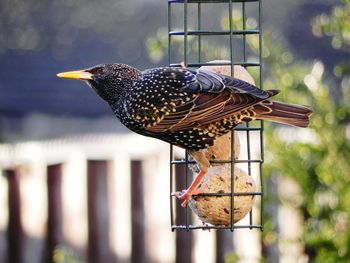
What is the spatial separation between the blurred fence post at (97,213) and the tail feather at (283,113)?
2.40 metres

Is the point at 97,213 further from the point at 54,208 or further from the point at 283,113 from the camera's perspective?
the point at 283,113

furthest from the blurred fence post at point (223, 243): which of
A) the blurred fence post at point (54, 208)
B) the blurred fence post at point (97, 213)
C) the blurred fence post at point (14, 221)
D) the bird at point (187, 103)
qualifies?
the bird at point (187, 103)

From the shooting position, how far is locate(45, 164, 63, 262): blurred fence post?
20.8 feet

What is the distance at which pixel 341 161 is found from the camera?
4.62m

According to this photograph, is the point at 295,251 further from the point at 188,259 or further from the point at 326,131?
the point at 188,259

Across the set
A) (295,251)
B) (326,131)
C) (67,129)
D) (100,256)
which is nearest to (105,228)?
(100,256)

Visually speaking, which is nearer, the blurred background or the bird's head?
the bird's head

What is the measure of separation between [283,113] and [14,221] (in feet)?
8.43

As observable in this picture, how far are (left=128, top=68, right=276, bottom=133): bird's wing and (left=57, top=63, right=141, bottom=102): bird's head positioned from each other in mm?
111

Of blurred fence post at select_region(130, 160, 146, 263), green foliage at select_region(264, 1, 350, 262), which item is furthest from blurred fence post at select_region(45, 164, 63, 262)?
green foliage at select_region(264, 1, 350, 262)

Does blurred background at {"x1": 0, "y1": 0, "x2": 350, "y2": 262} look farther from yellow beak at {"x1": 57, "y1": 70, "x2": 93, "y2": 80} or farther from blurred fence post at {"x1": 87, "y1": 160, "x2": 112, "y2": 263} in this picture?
yellow beak at {"x1": 57, "y1": 70, "x2": 93, "y2": 80}

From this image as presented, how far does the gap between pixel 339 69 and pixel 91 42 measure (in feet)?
6.37

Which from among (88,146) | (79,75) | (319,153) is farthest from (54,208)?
(79,75)

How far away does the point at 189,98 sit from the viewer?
4035 mm
